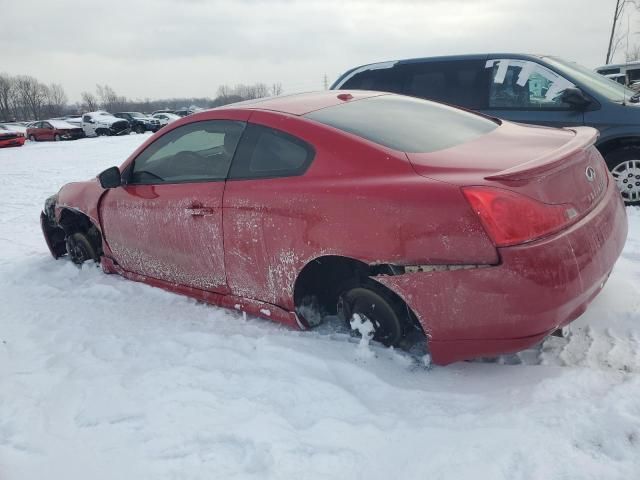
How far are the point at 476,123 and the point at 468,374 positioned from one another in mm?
1586

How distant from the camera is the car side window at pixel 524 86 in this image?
5.21 metres

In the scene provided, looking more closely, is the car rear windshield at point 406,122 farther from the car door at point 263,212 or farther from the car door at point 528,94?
the car door at point 528,94

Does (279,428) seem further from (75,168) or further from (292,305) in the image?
(75,168)

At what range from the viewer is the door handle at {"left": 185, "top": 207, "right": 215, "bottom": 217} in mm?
3004

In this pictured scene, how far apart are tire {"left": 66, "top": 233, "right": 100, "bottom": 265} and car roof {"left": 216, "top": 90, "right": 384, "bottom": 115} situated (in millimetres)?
2012

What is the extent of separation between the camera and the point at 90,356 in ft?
9.55

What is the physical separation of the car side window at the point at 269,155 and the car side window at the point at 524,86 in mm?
3618

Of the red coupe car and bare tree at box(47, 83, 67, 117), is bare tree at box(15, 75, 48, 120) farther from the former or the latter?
the red coupe car

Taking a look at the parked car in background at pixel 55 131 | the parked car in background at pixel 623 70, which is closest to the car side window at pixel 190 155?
the parked car in background at pixel 623 70

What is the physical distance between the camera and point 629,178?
5051 millimetres

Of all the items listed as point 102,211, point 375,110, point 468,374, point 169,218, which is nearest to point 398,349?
point 468,374

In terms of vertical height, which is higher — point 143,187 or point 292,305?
point 143,187

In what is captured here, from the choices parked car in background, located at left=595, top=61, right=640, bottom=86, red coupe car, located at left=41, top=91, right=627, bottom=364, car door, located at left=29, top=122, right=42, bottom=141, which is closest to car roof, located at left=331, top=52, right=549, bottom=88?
red coupe car, located at left=41, top=91, right=627, bottom=364

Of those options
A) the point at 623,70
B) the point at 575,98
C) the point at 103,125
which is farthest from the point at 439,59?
the point at 103,125
